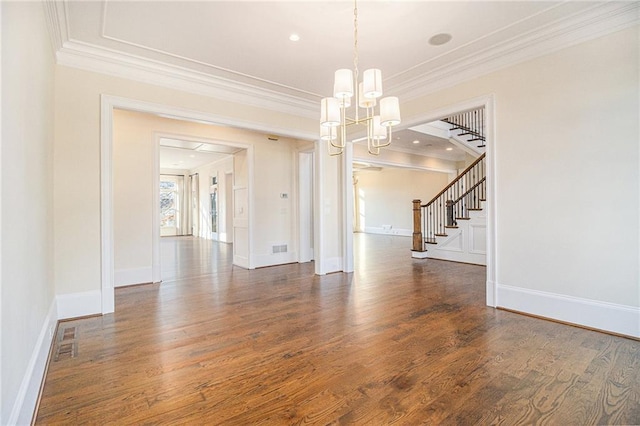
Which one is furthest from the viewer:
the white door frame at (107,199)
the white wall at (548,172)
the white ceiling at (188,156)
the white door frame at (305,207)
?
the white ceiling at (188,156)

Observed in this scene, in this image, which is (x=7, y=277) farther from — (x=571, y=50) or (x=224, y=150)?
(x=224, y=150)

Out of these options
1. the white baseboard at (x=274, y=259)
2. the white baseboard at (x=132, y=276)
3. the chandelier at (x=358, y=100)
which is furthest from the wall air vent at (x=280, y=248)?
the chandelier at (x=358, y=100)

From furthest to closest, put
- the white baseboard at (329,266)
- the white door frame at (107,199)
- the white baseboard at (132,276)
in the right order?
the white baseboard at (329,266) → the white baseboard at (132,276) → the white door frame at (107,199)

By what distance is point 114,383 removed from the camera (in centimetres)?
204

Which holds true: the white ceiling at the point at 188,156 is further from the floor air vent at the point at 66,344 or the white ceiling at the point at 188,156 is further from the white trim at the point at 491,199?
the white trim at the point at 491,199

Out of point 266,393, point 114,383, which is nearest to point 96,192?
point 114,383

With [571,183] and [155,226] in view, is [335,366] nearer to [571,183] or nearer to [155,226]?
[571,183]

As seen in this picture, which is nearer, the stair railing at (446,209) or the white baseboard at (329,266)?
the white baseboard at (329,266)

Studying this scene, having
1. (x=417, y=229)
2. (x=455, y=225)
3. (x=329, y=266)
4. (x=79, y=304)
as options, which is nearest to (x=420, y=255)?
(x=417, y=229)

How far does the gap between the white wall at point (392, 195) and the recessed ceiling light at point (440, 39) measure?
903 centimetres

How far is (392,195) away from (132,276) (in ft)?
35.2

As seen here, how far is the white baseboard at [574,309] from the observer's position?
2.73 metres

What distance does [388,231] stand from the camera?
531 inches

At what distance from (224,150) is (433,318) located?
6.12 meters
